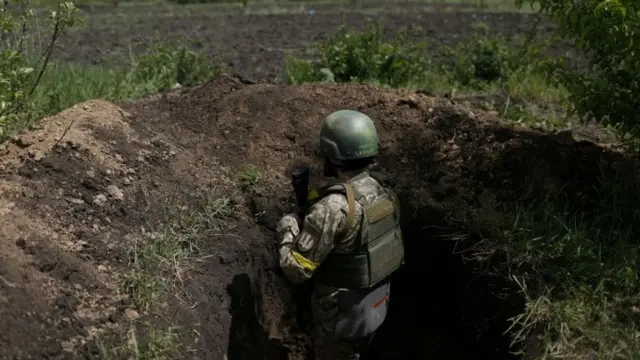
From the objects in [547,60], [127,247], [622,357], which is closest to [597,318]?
[622,357]

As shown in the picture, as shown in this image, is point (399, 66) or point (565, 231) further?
point (399, 66)

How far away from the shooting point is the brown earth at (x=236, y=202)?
3847mm

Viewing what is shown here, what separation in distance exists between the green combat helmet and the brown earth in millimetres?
1044

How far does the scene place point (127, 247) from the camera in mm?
4219

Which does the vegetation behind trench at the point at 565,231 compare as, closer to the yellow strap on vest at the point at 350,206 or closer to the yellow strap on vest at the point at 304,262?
the yellow strap on vest at the point at 304,262

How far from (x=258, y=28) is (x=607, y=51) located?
855cm

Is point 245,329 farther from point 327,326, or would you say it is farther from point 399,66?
point 399,66

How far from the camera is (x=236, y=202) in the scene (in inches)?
193

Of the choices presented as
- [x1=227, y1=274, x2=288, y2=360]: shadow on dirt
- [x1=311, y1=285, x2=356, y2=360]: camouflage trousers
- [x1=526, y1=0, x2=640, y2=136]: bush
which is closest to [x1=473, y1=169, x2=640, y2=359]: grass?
[x1=526, y1=0, x2=640, y2=136]: bush

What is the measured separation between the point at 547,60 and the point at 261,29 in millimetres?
A: 7915

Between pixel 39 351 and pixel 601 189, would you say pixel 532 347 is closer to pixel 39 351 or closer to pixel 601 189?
pixel 601 189

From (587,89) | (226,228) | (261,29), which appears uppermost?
(587,89)

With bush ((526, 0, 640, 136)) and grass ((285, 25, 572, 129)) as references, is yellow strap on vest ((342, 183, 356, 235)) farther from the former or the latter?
grass ((285, 25, 572, 129))

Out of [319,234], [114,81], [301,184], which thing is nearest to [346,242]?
[319,234]
